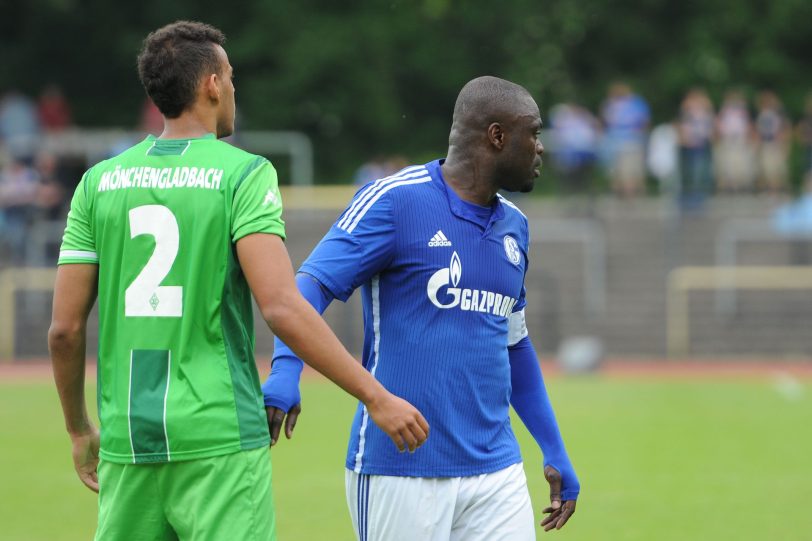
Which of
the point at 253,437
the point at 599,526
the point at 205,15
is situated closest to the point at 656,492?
the point at 599,526

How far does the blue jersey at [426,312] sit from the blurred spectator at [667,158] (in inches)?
782

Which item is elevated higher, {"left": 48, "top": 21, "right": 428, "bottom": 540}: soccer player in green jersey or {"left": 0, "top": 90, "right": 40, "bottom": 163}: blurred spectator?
{"left": 0, "top": 90, "right": 40, "bottom": 163}: blurred spectator

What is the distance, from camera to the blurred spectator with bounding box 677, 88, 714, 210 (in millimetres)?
23719

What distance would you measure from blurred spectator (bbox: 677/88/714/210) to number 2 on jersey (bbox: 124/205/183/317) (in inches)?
811

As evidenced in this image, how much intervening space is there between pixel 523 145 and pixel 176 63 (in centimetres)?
118

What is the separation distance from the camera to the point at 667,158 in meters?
24.0

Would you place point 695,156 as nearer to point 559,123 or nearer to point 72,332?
point 559,123

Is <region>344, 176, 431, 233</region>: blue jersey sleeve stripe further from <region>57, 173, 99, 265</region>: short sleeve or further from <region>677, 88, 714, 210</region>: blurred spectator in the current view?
<region>677, 88, 714, 210</region>: blurred spectator

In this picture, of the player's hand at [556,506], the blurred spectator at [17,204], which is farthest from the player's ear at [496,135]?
the blurred spectator at [17,204]

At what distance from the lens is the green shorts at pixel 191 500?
377 cm

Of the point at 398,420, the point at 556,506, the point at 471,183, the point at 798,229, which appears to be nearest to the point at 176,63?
the point at 471,183

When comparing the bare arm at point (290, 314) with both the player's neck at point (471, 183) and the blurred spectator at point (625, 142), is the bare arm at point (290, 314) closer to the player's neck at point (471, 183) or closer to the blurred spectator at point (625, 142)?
the player's neck at point (471, 183)

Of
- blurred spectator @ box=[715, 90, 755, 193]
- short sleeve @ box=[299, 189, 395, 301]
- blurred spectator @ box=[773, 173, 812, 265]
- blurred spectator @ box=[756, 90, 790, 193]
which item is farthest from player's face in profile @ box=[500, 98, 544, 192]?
blurred spectator @ box=[756, 90, 790, 193]

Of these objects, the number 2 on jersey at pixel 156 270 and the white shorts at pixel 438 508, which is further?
the white shorts at pixel 438 508
